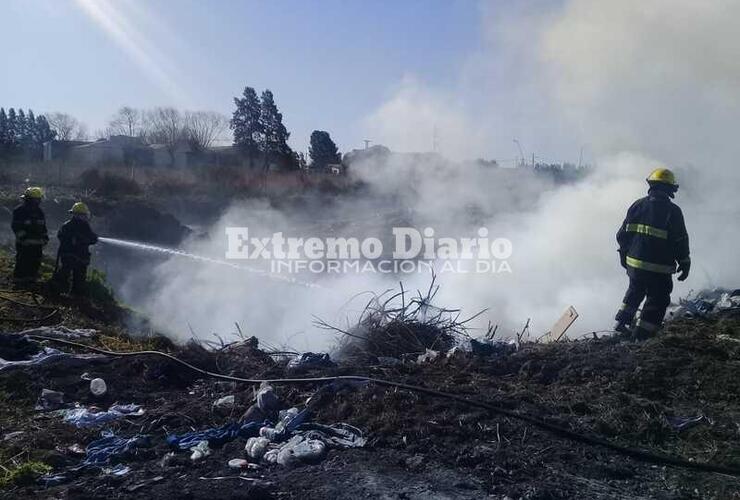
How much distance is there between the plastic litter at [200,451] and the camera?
168 inches

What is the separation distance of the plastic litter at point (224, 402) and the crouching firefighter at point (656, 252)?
4.18 meters

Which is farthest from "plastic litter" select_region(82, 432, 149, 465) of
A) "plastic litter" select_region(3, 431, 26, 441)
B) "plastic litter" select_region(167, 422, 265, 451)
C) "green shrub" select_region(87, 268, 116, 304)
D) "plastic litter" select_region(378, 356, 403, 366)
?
"green shrub" select_region(87, 268, 116, 304)

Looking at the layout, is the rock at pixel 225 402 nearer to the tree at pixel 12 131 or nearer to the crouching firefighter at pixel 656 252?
the crouching firefighter at pixel 656 252

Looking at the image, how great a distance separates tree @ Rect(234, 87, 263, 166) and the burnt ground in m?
40.1

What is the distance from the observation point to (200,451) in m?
4.34

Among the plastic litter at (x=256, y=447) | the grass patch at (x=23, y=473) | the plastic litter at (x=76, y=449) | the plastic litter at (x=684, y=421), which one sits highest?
the plastic litter at (x=684, y=421)

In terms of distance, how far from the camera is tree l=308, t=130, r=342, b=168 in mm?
40500

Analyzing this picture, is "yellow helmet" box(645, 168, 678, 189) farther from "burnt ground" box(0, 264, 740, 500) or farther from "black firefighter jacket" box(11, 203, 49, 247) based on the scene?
"black firefighter jacket" box(11, 203, 49, 247)

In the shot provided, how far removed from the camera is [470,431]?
4410 millimetres

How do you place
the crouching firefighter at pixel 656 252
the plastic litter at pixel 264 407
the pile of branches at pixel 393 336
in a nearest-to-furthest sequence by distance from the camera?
the plastic litter at pixel 264 407
the crouching firefighter at pixel 656 252
the pile of branches at pixel 393 336

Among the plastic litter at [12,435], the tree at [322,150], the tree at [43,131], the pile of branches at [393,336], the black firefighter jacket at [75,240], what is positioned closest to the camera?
the plastic litter at [12,435]

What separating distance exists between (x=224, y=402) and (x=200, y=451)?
98 centimetres

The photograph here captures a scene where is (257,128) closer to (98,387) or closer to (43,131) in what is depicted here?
(43,131)

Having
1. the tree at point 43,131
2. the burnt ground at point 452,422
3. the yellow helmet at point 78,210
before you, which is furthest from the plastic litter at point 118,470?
the tree at point 43,131
